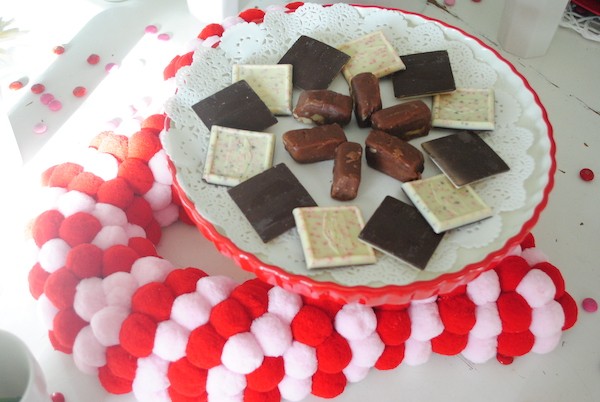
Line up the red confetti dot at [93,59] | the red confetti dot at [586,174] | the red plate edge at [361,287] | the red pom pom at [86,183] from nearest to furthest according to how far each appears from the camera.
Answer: the red plate edge at [361,287] < the red pom pom at [86,183] < the red confetti dot at [586,174] < the red confetti dot at [93,59]

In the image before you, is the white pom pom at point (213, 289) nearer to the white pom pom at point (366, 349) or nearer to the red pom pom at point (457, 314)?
the white pom pom at point (366, 349)

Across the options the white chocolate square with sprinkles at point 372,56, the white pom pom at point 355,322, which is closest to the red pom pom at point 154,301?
the white pom pom at point 355,322

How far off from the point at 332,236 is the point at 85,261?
0.33m

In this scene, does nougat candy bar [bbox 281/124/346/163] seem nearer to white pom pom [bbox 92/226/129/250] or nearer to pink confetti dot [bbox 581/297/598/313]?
white pom pom [bbox 92/226/129/250]

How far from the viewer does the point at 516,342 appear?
87 centimetres

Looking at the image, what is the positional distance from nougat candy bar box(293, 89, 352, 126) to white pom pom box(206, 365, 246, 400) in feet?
1.20

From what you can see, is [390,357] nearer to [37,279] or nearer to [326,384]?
[326,384]

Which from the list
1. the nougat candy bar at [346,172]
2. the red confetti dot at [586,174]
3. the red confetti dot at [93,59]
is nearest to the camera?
the nougat candy bar at [346,172]

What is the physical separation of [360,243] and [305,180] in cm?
14

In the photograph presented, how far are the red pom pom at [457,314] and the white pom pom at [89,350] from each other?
439 millimetres

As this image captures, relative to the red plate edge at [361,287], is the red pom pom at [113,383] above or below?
below

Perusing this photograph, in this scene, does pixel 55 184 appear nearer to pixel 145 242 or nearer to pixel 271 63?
pixel 145 242

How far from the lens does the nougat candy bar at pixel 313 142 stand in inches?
34.8

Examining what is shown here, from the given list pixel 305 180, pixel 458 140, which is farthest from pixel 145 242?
pixel 458 140
